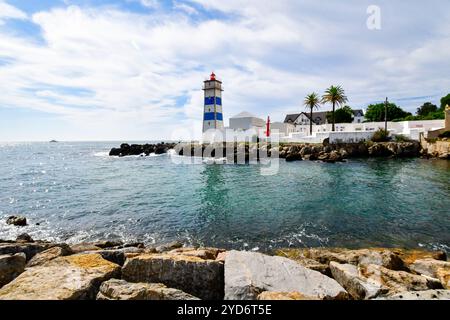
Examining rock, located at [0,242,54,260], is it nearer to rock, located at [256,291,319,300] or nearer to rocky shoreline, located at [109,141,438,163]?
rock, located at [256,291,319,300]

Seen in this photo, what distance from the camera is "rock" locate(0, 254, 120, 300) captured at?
396 cm

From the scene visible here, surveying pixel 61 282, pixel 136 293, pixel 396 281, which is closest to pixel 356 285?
pixel 396 281

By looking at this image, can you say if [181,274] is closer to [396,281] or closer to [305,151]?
[396,281]

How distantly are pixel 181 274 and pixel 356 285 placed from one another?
12.7ft

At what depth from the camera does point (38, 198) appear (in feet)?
71.8

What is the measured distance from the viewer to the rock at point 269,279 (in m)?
4.67

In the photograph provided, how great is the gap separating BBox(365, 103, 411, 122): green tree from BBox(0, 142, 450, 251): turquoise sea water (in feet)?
160

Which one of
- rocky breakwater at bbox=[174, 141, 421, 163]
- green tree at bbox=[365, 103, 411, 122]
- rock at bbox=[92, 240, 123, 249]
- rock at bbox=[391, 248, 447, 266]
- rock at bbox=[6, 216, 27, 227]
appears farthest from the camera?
green tree at bbox=[365, 103, 411, 122]

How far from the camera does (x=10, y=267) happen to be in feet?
18.1

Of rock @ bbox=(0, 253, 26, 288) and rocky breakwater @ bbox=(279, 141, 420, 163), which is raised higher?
rocky breakwater @ bbox=(279, 141, 420, 163)

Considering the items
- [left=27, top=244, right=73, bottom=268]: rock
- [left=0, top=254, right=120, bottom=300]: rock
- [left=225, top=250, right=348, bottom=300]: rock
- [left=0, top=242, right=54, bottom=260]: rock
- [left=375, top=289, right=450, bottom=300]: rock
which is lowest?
[left=0, top=242, right=54, bottom=260]: rock

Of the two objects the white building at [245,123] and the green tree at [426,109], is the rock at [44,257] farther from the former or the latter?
the green tree at [426,109]

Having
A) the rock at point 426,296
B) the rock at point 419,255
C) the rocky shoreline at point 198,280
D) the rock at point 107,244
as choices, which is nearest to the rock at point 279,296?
the rocky shoreline at point 198,280

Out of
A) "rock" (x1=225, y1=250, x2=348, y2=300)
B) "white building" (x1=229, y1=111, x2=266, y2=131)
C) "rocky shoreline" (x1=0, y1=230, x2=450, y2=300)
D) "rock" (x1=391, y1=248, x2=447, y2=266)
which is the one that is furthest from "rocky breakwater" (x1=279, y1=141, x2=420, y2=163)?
"rock" (x1=225, y1=250, x2=348, y2=300)
